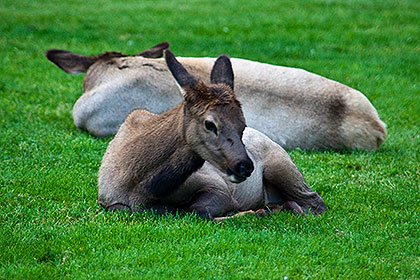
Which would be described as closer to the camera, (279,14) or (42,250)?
(42,250)

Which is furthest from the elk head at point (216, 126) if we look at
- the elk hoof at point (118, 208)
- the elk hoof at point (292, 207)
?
the elk hoof at point (292, 207)

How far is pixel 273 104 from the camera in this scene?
891 cm

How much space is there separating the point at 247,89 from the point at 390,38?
8135 millimetres

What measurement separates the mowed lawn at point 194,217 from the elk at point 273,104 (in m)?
0.34

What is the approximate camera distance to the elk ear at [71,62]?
998 cm

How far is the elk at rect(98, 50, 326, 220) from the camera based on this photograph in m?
5.10

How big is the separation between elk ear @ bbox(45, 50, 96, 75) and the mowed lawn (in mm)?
621

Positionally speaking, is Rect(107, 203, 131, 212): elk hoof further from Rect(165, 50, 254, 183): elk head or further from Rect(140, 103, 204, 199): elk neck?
Rect(165, 50, 254, 183): elk head

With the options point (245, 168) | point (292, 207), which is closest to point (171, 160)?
point (245, 168)

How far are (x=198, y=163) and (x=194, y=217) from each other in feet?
1.61

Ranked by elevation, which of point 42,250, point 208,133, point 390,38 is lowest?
point 390,38

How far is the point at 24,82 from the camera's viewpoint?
36.6ft

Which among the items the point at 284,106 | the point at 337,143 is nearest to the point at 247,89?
the point at 284,106

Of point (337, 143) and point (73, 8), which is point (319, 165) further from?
point (73, 8)
